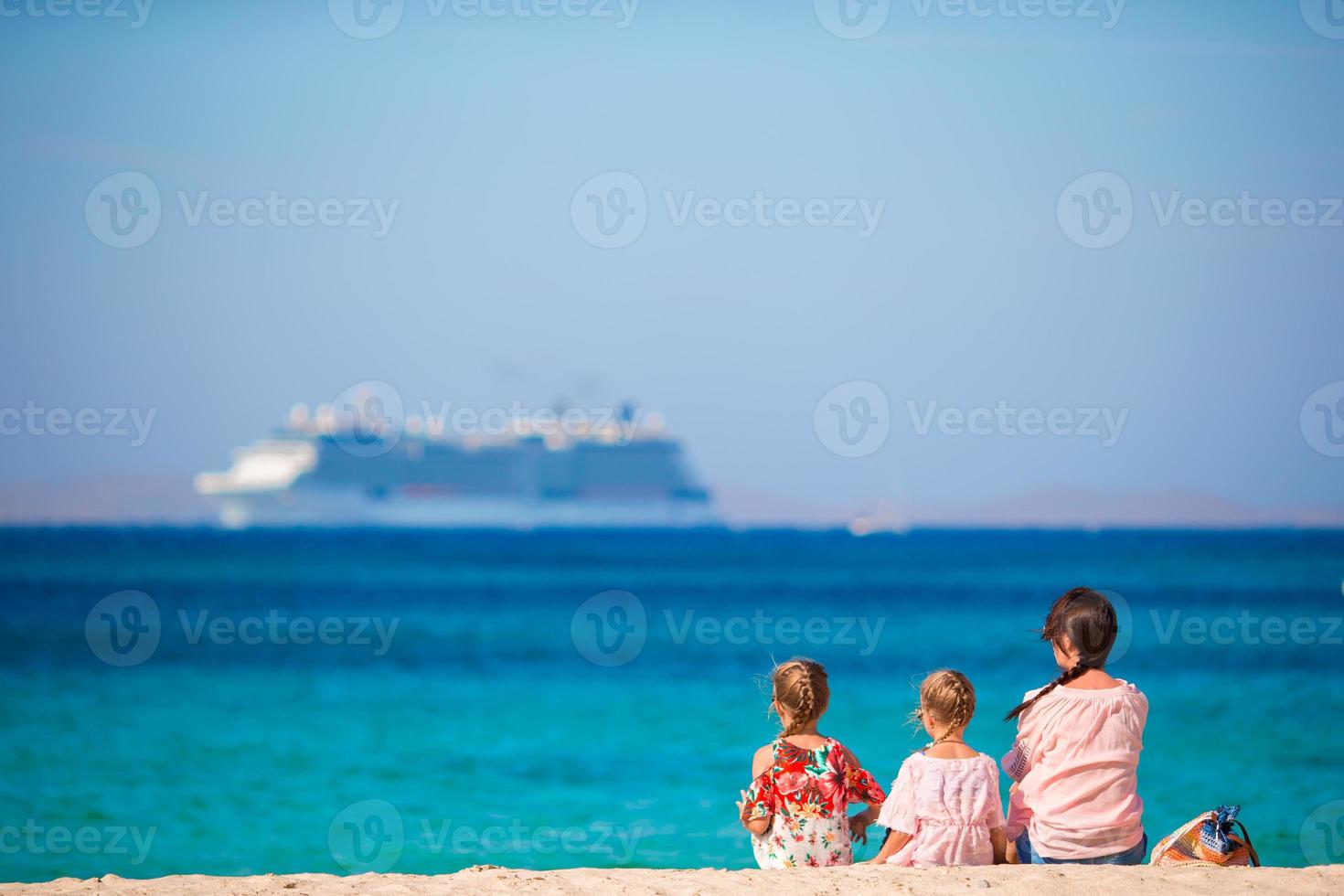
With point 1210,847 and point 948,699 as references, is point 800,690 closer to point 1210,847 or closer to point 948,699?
point 948,699

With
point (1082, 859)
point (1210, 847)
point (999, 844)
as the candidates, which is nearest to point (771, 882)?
point (999, 844)

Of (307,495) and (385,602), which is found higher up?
(307,495)

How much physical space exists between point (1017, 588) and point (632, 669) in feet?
58.6

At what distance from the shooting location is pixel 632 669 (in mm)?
17594

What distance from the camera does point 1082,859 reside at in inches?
138

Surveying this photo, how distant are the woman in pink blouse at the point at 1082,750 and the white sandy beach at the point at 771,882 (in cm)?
11

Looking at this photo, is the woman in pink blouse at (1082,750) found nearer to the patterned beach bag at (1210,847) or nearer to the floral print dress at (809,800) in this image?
the patterned beach bag at (1210,847)

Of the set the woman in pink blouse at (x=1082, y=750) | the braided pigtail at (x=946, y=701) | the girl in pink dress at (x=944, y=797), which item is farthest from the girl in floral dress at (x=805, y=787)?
the woman in pink blouse at (x=1082, y=750)

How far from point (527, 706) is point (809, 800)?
10837 millimetres

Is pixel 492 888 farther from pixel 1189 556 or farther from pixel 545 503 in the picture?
pixel 545 503

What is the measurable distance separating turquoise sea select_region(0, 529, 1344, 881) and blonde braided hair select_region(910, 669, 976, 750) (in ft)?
12.3

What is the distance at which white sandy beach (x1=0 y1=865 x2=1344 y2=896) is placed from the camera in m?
3.28

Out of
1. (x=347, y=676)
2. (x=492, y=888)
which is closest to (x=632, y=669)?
(x=347, y=676)

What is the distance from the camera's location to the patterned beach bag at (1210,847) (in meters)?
3.61
